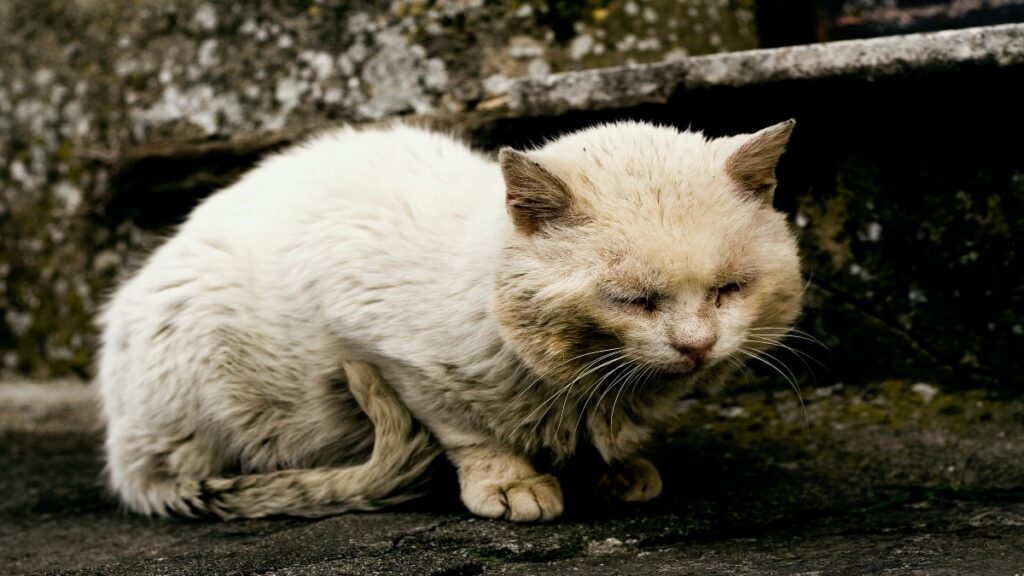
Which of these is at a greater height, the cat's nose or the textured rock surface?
the textured rock surface

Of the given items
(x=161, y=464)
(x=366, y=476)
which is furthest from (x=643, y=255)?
(x=161, y=464)

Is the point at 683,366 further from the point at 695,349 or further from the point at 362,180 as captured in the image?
the point at 362,180

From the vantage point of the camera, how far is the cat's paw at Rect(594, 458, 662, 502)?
2758 mm

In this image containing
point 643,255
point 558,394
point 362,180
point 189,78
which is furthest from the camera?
point 189,78

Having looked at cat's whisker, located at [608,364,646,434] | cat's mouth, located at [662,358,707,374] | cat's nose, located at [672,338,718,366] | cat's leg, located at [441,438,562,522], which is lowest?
cat's leg, located at [441,438,562,522]

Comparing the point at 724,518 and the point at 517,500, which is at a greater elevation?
the point at 517,500

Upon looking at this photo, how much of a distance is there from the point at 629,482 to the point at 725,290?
2.37ft

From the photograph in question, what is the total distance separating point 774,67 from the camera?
3.01m

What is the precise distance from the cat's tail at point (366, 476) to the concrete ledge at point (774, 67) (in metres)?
1.10

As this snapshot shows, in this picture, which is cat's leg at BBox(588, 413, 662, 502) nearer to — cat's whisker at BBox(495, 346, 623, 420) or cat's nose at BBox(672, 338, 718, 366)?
cat's whisker at BBox(495, 346, 623, 420)

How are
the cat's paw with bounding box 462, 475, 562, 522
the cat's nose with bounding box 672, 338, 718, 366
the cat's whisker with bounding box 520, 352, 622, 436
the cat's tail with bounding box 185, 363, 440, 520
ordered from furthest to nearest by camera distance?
the cat's tail with bounding box 185, 363, 440, 520 < the cat's paw with bounding box 462, 475, 562, 522 < the cat's whisker with bounding box 520, 352, 622, 436 < the cat's nose with bounding box 672, 338, 718, 366

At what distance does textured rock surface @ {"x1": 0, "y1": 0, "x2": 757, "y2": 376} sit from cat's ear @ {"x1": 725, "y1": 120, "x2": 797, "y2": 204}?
145 cm

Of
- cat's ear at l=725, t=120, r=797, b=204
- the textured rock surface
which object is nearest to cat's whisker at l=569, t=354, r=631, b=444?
cat's ear at l=725, t=120, r=797, b=204

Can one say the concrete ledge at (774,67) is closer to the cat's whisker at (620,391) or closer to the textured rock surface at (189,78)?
the textured rock surface at (189,78)
